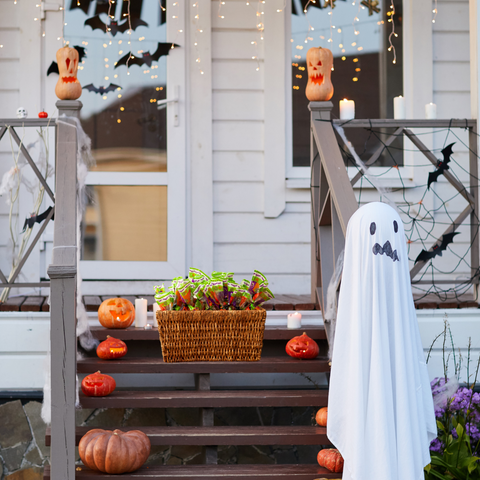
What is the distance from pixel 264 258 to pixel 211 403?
1.69 m

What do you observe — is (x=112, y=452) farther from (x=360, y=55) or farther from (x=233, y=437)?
(x=360, y=55)

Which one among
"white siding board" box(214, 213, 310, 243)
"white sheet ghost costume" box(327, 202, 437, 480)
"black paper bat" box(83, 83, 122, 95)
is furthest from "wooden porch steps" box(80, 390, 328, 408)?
"black paper bat" box(83, 83, 122, 95)

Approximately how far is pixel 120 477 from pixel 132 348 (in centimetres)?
83

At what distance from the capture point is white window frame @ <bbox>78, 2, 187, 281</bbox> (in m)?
3.96

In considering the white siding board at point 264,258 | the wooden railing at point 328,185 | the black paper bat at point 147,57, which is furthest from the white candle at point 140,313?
the black paper bat at point 147,57

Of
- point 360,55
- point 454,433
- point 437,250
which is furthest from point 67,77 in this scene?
point 454,433

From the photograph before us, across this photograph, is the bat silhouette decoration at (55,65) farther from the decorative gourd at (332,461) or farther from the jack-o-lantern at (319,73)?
the decorative gourd at (332,461)

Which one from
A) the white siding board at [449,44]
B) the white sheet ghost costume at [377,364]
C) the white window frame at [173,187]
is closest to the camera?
the white sheet ghost costume at [377,364]

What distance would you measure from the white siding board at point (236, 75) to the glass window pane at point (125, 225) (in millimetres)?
857

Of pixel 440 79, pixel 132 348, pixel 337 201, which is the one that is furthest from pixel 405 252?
pixel 440 79

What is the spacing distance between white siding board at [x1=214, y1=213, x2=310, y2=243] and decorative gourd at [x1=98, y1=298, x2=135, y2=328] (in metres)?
1.31

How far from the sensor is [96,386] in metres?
2.44

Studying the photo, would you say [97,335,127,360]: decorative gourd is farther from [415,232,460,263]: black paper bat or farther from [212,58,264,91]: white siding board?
[212,58,264,91]: white siding board

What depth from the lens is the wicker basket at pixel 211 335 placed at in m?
2.56
